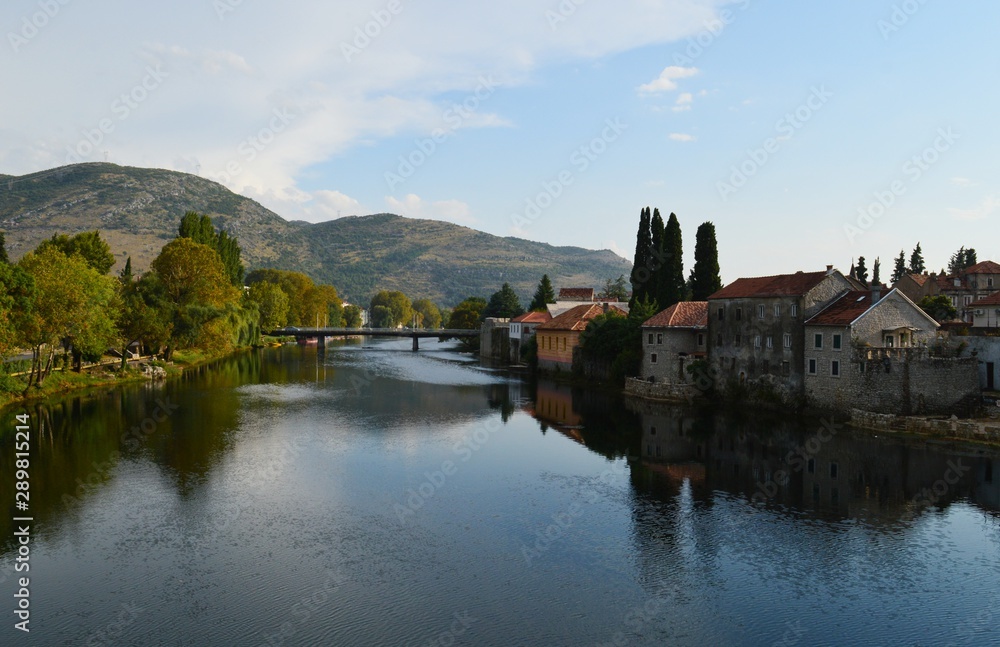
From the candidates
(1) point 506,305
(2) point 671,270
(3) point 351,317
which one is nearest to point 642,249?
(2) point 671,270

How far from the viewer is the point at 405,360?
98.7m

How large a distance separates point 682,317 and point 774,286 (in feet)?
28.0

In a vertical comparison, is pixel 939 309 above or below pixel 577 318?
above

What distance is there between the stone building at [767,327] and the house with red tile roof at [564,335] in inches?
675

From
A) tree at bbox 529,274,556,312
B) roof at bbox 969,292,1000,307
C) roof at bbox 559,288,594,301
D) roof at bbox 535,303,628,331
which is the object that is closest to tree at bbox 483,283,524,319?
tree at bbox 529,274,556,312

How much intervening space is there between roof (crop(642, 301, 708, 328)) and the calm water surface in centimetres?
1295

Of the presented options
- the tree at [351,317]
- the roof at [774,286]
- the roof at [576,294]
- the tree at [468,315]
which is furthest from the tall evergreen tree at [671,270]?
the tree at [351,317]

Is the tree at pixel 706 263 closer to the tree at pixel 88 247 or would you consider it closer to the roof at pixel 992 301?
the roof at pixel 992 301

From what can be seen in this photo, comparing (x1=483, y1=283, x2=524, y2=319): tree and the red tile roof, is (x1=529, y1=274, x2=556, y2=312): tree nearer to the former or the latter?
(x1=483, y1=283, x2=524, y2=319): tree

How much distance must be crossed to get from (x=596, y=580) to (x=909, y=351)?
2913 cm

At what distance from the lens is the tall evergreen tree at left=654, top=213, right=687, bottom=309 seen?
68250 millimetres

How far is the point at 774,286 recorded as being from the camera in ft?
157

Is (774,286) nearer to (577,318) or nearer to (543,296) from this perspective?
(577,318)

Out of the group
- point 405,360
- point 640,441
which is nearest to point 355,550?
point 640,441
